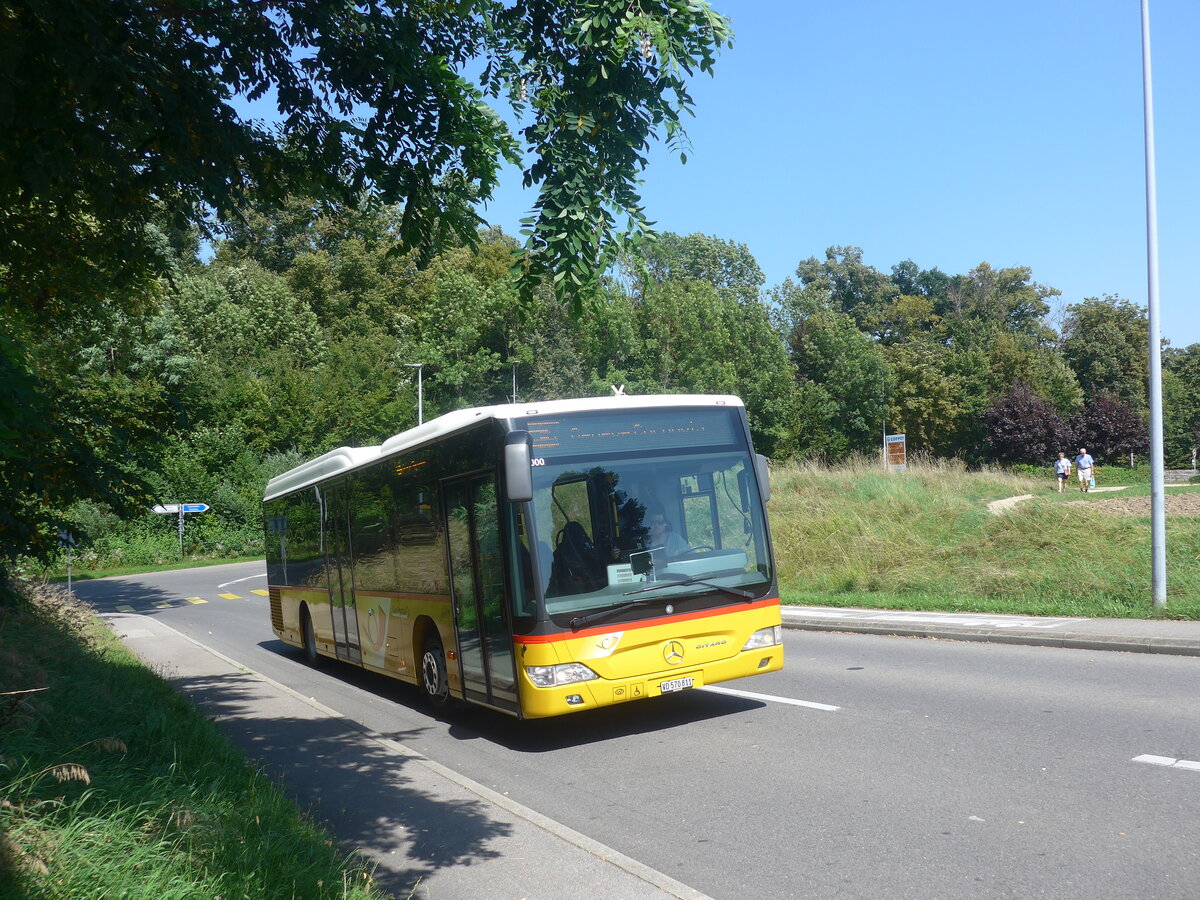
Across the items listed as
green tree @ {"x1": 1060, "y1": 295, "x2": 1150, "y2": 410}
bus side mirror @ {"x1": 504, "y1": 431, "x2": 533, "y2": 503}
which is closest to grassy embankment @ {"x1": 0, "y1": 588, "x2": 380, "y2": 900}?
bus side mirror @ {"x1": 504, "y1": 431, "x2": 533, "y2": 503}

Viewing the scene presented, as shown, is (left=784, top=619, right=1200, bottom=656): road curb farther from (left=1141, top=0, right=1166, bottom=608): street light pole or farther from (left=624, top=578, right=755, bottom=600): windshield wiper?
(left=624, top=578, right=755, bottom=600): windshield wiper

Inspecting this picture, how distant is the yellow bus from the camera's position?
328 inches

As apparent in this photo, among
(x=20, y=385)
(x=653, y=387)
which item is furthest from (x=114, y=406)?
(x=653, y=387)

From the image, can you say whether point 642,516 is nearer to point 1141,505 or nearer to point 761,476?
point 761,476

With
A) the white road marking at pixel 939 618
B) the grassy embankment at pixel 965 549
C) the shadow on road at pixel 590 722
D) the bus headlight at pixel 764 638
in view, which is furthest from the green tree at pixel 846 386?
the bus headlight at pixel 764 638

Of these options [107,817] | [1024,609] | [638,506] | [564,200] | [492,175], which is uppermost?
[492,175]

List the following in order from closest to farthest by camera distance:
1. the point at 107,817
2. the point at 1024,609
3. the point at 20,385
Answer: the point at 107,817, the point at 20,385, the point at 1024,609

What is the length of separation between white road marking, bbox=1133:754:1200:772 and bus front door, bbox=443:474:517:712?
15.0ft

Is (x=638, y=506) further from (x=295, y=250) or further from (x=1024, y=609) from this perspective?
(x=295, y=250)

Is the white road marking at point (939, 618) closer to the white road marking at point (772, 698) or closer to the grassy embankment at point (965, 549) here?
the grassy embankment at point (965, 549)

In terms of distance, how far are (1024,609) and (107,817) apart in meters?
13.2

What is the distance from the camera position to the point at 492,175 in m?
7.56

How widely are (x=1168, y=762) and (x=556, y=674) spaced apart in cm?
429

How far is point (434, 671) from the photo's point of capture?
1055 centimetres
